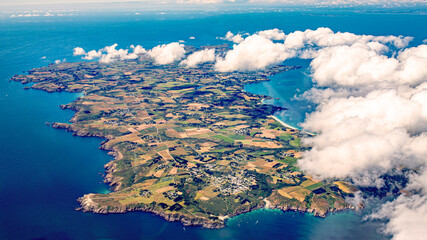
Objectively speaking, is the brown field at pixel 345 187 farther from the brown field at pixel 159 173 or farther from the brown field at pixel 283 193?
the brown field at pixel 159 173

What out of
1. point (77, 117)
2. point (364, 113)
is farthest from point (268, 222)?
point (77, 117)

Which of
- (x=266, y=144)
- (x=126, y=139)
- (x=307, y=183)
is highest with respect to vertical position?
(x=126, y=139)

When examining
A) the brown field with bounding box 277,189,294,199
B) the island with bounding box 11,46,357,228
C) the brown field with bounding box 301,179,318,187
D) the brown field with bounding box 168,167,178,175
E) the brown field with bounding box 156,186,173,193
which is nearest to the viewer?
the island with bounding box 11,46,357,228

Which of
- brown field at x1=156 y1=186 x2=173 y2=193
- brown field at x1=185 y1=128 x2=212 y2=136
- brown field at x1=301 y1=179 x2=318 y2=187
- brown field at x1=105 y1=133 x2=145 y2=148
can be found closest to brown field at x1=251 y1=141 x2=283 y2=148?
brown field at x1=185 y1=128 x2=212 y2=136

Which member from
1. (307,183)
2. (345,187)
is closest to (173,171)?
(307,183)

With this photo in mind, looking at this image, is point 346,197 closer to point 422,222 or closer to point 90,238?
point 422,222

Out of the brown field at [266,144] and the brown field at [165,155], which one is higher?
the brown field at [165,155]

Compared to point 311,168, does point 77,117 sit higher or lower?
higher

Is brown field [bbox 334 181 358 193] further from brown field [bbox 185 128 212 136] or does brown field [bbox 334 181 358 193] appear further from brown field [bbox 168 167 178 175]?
brown field [bbox 185 128 212 136]

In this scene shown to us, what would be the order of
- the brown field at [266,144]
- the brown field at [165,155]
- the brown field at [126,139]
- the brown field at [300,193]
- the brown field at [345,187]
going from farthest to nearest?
the brown field at [126,139] < the brown field at [266,144] < the brown field at [165,155] < the brown field at [345,187] < the brown field at [300,193]

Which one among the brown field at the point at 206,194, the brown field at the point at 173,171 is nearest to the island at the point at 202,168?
the brown field at the point at 206,194

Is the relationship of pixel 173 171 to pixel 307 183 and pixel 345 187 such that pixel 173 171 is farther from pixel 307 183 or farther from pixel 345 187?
pixel 345 187
